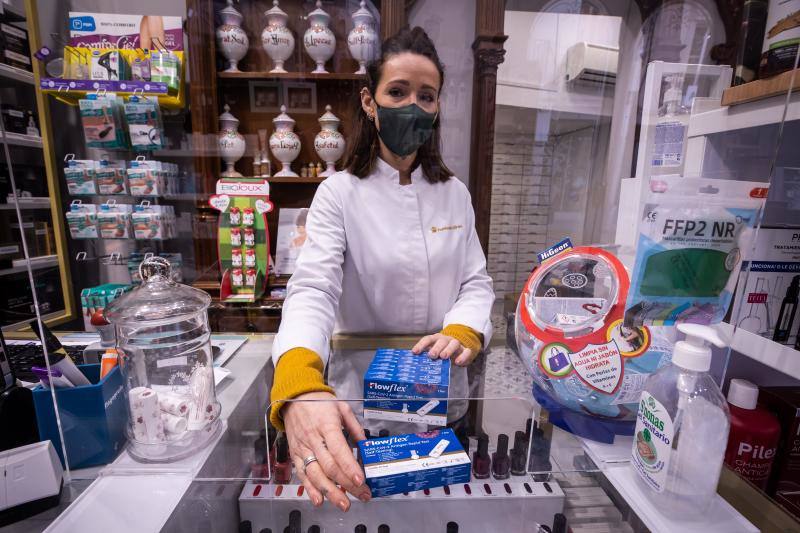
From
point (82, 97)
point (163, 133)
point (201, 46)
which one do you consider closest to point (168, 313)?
point (82, 97)

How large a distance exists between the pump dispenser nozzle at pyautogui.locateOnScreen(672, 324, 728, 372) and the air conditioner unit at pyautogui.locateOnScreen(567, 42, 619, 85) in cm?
47

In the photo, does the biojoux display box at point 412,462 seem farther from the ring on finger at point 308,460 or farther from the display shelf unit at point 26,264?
the display shelf unit at point 26,264

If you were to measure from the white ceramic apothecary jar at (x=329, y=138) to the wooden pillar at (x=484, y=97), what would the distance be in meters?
1.01

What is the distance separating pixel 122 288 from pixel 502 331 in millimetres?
740

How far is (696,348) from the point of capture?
399mm

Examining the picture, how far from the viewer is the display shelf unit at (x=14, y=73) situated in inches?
19.3

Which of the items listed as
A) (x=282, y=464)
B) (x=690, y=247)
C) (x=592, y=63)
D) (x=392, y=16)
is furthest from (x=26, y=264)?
(x=392, y=16)

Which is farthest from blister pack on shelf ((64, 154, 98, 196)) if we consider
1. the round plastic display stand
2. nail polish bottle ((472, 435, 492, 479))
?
the round plastic display stand

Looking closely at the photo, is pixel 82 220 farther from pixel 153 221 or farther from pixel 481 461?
pixel 481 461

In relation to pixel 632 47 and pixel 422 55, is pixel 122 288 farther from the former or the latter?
pixel 632 47

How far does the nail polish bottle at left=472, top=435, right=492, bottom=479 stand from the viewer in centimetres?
48

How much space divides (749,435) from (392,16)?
1580mm

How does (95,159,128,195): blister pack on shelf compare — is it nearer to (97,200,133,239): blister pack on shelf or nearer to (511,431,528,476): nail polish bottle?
(97,200,133,239): blister pack on shelf

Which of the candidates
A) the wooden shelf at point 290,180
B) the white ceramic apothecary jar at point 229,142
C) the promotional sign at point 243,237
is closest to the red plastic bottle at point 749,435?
the promotional sign at point 243,237
